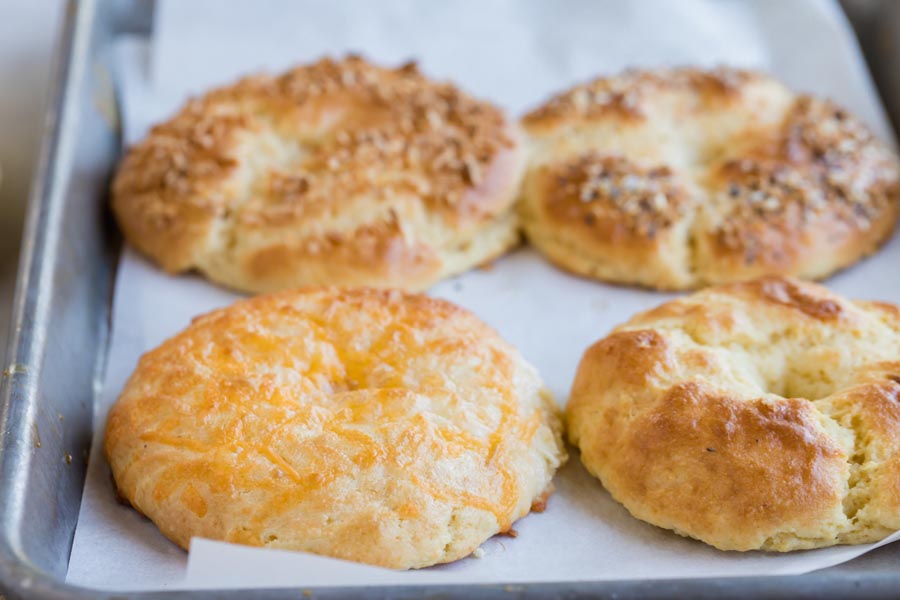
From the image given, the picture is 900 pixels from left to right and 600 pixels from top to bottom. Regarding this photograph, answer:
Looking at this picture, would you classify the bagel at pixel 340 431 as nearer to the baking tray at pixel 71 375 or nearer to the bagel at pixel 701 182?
the baking tray at pixel 71 375

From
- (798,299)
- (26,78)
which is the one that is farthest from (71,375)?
(26,78)

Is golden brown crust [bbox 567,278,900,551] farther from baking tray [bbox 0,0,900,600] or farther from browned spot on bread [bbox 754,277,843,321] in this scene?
baking tray [bbox 0,0,900,600]

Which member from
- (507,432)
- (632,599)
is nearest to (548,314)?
(507,432)

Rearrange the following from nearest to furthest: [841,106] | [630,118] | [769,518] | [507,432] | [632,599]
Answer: [632,599], [769,518], [507,432], [630,118], [841,106]

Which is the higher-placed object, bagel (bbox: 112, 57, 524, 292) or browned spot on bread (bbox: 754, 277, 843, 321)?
browned spot on bread (bbox: 754, 277, 843, 321)

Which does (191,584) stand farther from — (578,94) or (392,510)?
(578,94)

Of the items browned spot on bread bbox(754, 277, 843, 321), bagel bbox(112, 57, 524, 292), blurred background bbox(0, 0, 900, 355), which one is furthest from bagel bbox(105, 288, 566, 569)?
blurred background bbox(0, 0, 900, 355)
